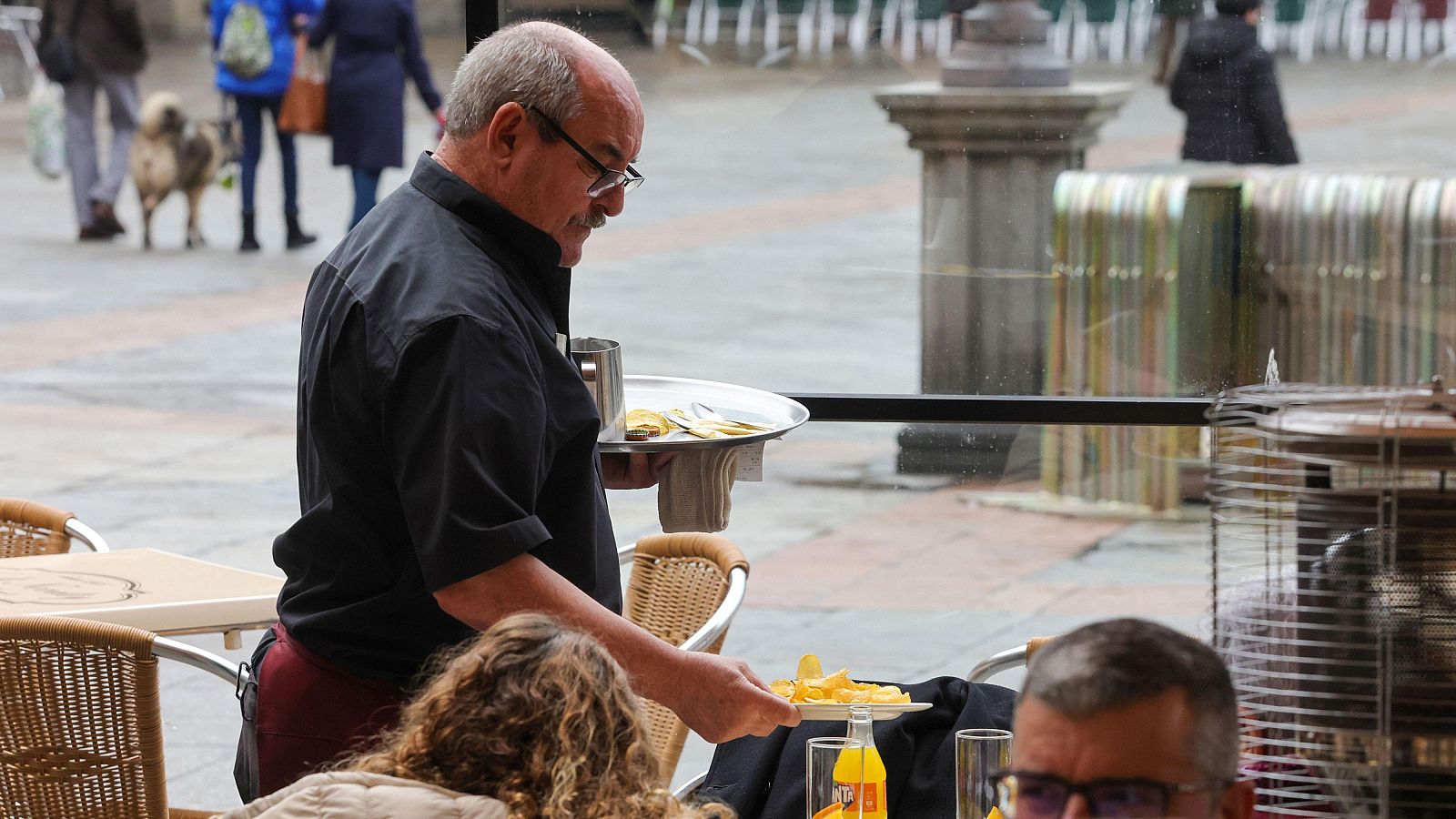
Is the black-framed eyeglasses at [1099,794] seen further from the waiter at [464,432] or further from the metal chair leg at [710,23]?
the metal chair leg at [710,23]

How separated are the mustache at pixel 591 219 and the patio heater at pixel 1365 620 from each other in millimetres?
1097

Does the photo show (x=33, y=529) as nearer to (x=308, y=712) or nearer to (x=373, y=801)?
(x=308, y=712)

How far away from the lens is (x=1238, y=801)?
5.02ft

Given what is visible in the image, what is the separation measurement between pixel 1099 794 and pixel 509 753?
1.93 feet

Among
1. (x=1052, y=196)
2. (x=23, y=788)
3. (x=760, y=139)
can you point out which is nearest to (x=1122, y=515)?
(x=1052, y=196)

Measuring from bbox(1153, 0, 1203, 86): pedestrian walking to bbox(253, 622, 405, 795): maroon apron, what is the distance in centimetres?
296

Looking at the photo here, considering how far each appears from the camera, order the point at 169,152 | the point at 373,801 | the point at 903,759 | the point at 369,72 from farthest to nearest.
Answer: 1. the point at 169,152
2. the point at 369,72
3. the point at 903,759
4. the point at 373,801

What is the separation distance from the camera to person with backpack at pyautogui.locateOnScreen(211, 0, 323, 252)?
1178cm

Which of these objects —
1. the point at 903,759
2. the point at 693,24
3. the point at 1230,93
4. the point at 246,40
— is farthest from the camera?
the point at 246,40

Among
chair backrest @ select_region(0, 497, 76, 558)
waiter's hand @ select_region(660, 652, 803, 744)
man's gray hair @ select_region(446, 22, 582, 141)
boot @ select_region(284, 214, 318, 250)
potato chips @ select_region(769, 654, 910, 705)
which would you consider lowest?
boot @ select_region(284, 214, 318, 250)

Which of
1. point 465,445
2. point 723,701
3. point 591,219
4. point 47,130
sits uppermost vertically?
point 591,219

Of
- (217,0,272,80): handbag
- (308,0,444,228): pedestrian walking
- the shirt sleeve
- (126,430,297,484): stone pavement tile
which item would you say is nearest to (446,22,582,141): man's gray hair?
the shirt sleeve

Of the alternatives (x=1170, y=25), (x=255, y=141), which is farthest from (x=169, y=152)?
(x=1170, y=25)

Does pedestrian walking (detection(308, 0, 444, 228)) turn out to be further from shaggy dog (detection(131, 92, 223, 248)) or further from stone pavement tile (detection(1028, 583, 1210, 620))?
stone pavement tile (detection(1028, 583, 1210, 620))
